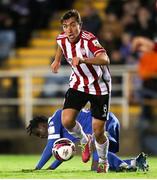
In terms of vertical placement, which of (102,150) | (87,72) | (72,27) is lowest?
(102,150)

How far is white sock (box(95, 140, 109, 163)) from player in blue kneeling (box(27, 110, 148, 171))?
0.41m

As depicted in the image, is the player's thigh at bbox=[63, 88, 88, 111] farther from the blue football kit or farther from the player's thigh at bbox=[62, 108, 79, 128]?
the blue football kit

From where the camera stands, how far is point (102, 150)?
12.4 metres

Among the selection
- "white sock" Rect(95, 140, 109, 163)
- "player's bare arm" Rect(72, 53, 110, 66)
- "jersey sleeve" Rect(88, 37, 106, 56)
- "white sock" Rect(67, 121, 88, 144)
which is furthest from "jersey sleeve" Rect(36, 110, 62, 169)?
"player's bare arm" Rect(72, 53, 110, 66)

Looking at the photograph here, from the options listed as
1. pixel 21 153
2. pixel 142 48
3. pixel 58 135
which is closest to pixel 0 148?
pixel 21 153

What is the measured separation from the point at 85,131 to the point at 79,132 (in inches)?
18.7

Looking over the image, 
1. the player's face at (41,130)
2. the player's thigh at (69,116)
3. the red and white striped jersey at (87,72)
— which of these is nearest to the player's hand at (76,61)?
the red and white striped jersey at (87,72)

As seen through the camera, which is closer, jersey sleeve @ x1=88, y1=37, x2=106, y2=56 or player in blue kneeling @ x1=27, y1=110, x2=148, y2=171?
jersey sleeve @ x1=88, y1=37, x2=106, y2=56

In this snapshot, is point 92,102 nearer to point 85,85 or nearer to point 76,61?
point 85,85

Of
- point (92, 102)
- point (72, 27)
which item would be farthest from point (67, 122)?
point (72, 27)

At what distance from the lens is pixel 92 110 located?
12.4 m

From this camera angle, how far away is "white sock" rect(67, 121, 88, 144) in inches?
501

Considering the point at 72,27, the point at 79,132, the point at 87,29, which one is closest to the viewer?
the point at 72,27

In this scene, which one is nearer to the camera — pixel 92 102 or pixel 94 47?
pixel 94 47
